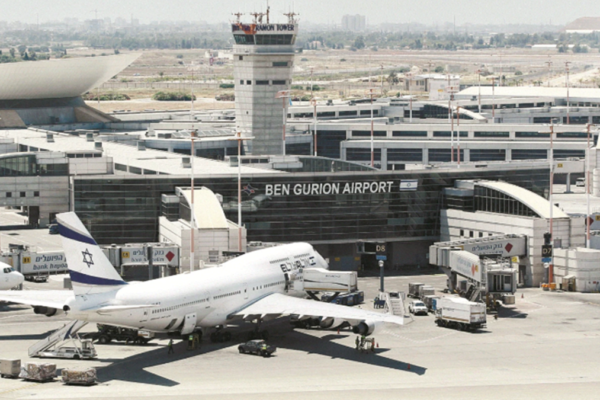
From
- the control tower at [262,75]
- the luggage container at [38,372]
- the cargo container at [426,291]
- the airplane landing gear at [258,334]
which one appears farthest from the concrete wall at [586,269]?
the control tower at [262,75]

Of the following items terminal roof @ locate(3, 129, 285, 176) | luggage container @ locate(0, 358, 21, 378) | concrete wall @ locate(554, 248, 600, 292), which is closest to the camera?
luggage container @ locate(0, 358, 21, 378)

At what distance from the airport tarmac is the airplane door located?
4.94 feet

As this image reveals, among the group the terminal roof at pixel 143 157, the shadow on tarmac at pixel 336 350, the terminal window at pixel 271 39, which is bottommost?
→ the shadow on tarmac at pixel 336 350

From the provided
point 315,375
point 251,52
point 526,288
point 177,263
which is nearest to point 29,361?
point 315,375

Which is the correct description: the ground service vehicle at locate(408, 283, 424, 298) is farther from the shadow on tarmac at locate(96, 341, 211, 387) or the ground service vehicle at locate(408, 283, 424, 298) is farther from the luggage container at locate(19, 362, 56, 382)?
the luggage container at locate(19, 362, 56, 382)

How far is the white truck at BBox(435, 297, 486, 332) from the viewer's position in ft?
312

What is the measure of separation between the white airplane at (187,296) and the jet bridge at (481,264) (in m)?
15.4

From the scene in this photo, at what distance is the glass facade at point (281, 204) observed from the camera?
125062 mm

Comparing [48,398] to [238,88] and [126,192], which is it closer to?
[126,192]

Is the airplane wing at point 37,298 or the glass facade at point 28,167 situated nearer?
the airplane wing at point 37,298

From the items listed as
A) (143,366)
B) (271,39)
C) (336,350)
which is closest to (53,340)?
(143,366)

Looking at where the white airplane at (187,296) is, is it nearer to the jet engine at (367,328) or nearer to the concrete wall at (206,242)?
the jet engine at (367,328)

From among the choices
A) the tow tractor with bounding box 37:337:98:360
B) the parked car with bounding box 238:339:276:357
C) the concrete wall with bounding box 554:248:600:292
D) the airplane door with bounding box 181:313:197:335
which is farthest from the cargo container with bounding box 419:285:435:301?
the tow tractor with bounding box 37:337:98:360

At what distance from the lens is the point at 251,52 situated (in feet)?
607
